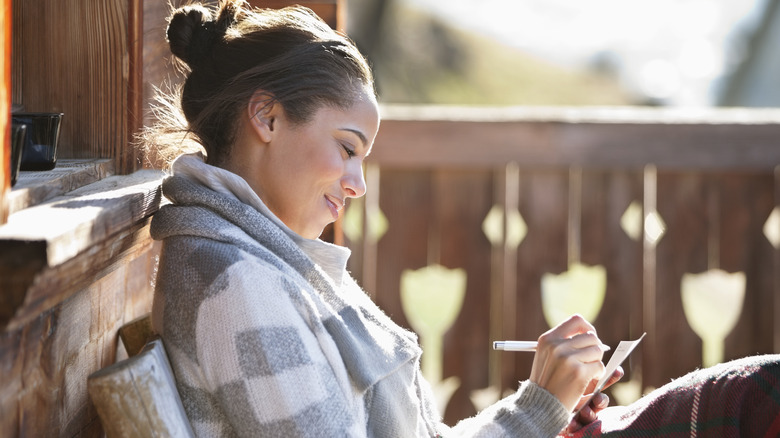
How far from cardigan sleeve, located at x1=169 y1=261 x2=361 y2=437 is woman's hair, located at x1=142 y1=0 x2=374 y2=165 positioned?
430mm

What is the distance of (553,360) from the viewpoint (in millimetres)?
1568

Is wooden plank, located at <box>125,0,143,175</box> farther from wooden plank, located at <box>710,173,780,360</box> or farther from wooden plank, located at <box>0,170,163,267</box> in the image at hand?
wooden plank, located at <box>710,173,780,360</box>

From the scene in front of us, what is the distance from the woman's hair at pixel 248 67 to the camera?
1.59 metres

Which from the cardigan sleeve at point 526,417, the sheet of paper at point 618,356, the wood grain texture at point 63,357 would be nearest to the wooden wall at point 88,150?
the wood grain texture at point 63,357

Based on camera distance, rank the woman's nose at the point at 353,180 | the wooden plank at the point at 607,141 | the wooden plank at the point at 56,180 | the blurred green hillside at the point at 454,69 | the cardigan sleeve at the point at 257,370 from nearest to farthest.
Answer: the wooden plank at the point at 56,180, the cardigan sleeve at the point at 257,370, the woman's nose at the point at 353,180, the wooden plank at the point at 607,141, the blurred green hillside at the point at 454,69

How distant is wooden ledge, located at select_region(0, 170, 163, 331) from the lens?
2.74 ft

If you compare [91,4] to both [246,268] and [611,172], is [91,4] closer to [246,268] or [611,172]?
[246,268]

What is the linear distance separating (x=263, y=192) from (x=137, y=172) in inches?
13.9

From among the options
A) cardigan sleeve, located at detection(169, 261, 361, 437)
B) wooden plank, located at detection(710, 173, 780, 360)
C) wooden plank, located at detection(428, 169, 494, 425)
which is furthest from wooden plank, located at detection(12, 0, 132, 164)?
wooden plank, located at detection(710, 173, 780, 360)

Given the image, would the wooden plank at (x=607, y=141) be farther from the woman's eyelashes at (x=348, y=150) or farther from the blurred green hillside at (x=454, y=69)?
the blurred green hillside at (x=454, y=69)

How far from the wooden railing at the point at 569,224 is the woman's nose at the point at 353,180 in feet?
4.52

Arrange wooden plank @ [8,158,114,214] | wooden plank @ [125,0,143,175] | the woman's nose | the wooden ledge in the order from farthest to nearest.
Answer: wooden plank @ [125,0,143,175] < the woman's nose < wooden plank @ [8,158,114,214] < the wooden ledge

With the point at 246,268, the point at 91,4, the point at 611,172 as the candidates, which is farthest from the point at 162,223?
the point at 611,172

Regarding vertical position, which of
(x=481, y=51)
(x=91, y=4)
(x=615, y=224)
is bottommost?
(x=615, y=224)
